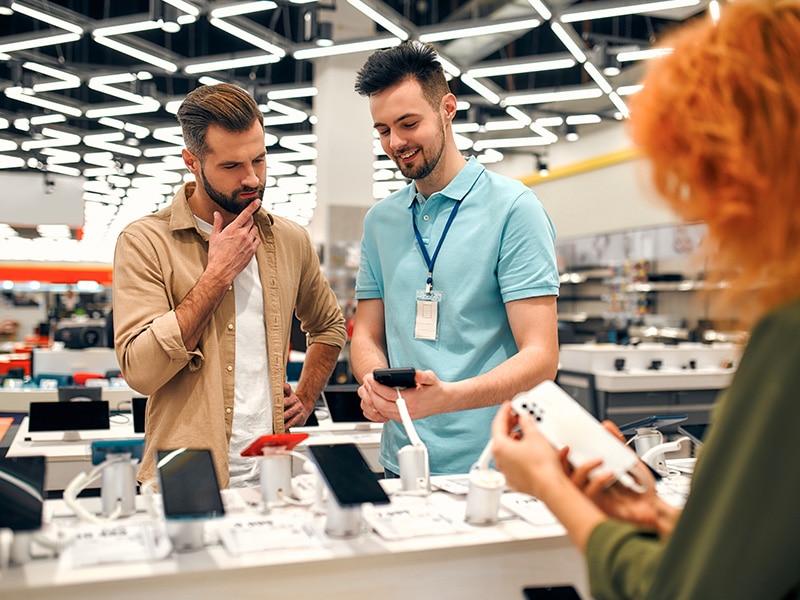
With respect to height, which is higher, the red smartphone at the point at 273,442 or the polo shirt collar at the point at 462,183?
the polo shirt collar at the point at 462,183

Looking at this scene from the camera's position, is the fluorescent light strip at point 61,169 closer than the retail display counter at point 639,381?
No

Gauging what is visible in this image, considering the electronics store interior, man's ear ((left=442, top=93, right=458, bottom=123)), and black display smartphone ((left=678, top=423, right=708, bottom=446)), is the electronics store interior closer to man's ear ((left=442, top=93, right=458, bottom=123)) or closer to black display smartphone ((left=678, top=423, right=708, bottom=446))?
black display smartphone ((left=678, top=423, right=708, bottom=446))

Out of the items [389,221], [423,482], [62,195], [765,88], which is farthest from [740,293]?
[62,195]

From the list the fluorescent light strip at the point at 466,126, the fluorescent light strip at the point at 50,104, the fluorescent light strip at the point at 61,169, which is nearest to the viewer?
the fluorescent light strip at the point at 50,104

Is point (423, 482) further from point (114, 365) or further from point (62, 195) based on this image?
point (62, 195)

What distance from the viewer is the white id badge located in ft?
6.29

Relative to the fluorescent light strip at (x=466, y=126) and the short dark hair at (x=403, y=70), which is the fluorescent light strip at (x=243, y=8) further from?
the fluorescent light strip at (x=466, y=126)

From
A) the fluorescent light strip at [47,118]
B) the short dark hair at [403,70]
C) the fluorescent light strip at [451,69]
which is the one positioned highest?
the fluorescent light strip at [47,118]

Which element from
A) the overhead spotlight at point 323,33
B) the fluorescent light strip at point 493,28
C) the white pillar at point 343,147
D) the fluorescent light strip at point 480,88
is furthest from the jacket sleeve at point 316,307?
the fluorescent light strip at point 480,88

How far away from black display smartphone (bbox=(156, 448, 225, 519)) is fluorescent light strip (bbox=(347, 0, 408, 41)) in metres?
5.54

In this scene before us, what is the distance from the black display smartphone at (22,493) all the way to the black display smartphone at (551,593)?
800 mm

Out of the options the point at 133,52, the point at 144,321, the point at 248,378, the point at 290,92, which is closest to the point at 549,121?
the point at 290,92

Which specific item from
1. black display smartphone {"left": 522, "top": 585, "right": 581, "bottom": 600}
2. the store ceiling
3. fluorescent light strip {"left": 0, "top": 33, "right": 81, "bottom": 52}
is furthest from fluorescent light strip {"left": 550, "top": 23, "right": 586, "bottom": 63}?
black display smartphone {"left": 522, "top": 585, "right": 581, "bottom": 600}

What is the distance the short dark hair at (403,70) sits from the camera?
1927 mm
